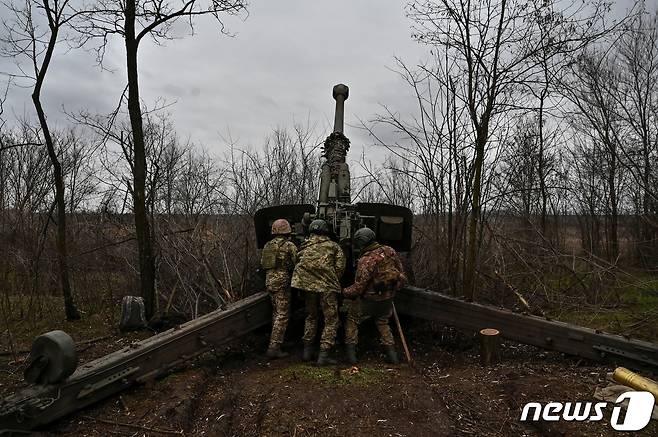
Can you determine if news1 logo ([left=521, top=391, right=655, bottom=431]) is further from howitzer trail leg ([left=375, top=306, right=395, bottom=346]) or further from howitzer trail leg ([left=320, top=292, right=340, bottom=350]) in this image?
howitzer trail leg ([left=320, top=292, right=340, bottom=350])

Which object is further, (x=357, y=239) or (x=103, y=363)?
(x=357, y=239)

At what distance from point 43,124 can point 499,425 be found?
696 cm

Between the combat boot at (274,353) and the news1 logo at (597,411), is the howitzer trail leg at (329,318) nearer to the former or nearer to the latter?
the combat boot at (274,353)

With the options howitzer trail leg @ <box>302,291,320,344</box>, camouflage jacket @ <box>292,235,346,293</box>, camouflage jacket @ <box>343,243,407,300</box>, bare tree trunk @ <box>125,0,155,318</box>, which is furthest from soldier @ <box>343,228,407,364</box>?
bare tree trunk @ <box>125,0,155,318</box>

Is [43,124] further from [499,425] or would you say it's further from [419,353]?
[499,425]

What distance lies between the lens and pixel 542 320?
550cm

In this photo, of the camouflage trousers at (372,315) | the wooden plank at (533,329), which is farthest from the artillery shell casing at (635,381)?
the camouflage trousers at (372,315)

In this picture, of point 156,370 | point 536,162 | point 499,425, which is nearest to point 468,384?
point 499,425

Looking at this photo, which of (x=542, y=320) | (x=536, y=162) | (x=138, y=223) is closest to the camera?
(x=542, y=320)

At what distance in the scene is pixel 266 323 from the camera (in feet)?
20.8

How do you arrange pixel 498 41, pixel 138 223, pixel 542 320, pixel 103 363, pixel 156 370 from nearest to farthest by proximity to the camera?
pixel 103 363 → pixel 156 370 → pixel 542 320 → pixel 498 41 → pixel 138 223

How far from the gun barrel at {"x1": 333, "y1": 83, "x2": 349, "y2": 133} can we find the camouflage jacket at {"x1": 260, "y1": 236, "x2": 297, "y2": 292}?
2194 millimetres

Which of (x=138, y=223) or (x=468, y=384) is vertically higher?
(x=138, y=223)

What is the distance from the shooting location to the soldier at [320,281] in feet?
19.7
